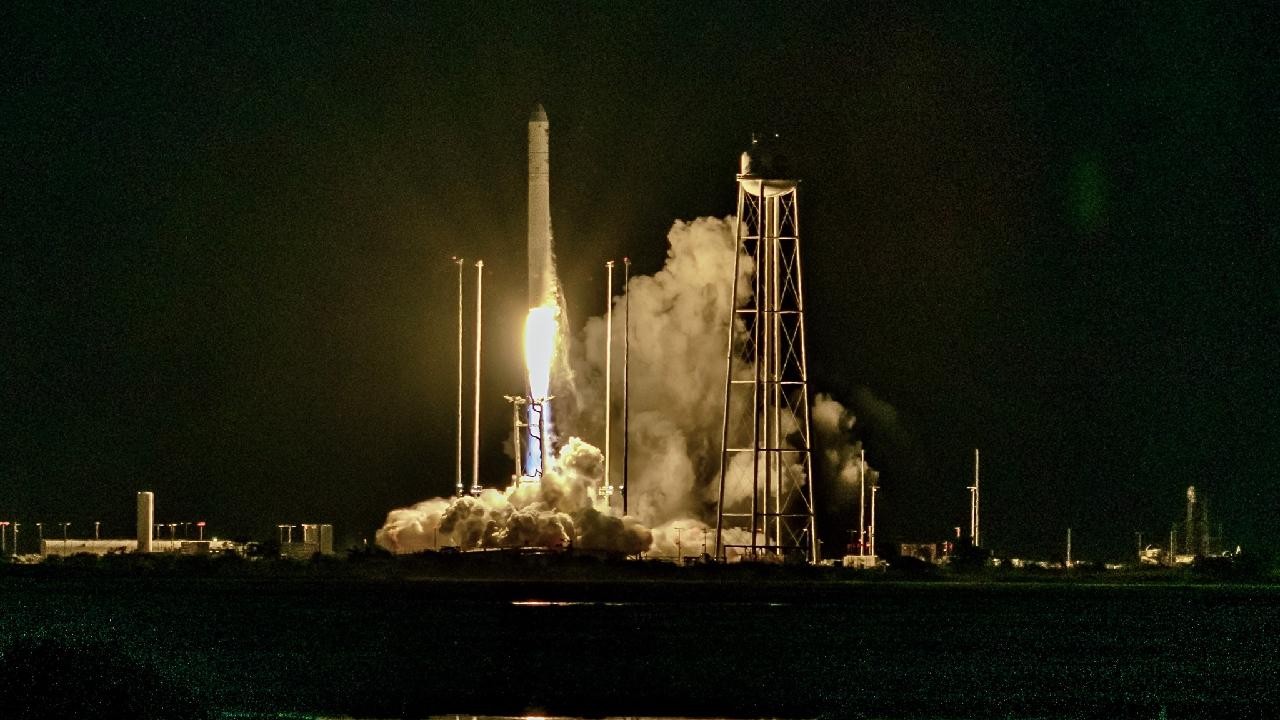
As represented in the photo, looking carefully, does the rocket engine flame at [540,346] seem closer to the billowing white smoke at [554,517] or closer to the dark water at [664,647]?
the billowing white smoke at [554,517]

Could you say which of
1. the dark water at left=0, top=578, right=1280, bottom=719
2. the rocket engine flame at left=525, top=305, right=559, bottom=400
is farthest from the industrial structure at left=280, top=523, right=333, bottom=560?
the rocket engine flame at left=525, top=305, right=559, bottom=400

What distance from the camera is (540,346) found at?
96.9 m

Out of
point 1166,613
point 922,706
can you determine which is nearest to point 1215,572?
point 1166,613

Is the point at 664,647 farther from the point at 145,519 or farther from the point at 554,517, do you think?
the point at 145,519

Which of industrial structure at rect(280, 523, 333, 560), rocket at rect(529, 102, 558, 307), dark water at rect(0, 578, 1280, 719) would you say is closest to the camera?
dark water at rect(0, 578, 1280, 719)

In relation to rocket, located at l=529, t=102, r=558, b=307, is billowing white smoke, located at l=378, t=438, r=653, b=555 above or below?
below

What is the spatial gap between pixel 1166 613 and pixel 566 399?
83.9 feet

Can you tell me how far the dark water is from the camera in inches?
2021

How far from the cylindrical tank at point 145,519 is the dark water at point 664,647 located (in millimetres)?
4626

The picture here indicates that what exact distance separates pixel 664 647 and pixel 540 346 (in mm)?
29992

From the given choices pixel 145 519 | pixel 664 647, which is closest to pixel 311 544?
pixel 145 519

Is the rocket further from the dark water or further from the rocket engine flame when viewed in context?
the dark water

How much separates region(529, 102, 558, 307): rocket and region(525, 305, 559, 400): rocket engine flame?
0.49 m

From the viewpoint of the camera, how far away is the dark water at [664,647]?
168 feet
